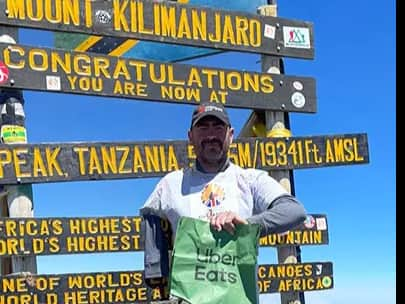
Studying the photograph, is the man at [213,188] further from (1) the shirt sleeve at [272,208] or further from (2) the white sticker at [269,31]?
(2) the white sticker at [269,31]

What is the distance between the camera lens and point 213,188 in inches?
106

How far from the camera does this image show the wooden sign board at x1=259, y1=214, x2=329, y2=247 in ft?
19.6

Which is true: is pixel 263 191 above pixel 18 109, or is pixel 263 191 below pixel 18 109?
below

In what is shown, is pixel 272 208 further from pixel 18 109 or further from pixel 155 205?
pixel 18 109

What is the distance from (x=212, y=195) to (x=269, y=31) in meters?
3.79

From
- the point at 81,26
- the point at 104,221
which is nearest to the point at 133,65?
the point at 81,26

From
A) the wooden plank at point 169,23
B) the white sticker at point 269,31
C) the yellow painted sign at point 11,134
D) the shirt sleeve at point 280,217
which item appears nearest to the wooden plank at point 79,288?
the yellow painted sign at point 11,134

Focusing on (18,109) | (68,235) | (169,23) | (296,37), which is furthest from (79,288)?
(296,37)

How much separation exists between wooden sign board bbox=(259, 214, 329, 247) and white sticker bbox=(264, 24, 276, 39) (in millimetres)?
1707

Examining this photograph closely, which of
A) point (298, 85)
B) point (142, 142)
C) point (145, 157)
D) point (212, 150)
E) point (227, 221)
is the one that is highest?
point (298, 85)

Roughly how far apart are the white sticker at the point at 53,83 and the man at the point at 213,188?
8.71 ft

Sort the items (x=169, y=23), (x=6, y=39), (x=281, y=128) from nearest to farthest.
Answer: (x=6, y=39)
(x=169, y=23)
(x=281, y=128)

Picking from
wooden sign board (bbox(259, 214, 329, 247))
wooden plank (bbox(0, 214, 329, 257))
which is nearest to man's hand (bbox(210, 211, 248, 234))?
wooden plank (bbox(0, 214, 329, 257))

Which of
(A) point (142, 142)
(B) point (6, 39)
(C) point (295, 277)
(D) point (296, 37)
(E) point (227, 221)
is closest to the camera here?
(E) point (227, 221)
